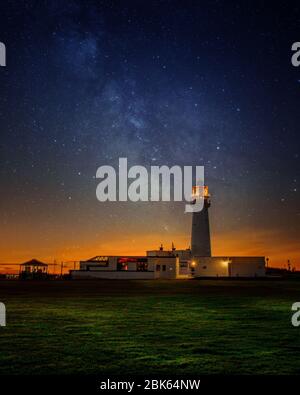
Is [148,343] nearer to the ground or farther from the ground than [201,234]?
nearer to the ground

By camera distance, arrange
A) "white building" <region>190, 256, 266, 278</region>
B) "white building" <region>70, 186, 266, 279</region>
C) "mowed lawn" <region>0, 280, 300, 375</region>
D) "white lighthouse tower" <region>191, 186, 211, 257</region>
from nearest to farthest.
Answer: "mowed lawn" <region>0, 280, 300, 375</region> < "white building" <region>70, 186, 266, 279</region> < "white lighthouse tower" <region>191, 186, 211, 257</region> < "white building" <region>190, 256, 266, 278</region>

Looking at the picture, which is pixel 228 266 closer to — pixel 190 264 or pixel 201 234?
pixel 190 264

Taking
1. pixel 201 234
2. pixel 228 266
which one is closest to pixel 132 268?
pixel 201 234

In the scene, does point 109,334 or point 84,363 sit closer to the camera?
point 84,363

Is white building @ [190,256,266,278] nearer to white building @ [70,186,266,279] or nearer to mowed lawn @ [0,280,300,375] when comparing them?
white building @ [70,186,266,279]

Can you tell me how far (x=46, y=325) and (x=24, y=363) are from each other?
4.03 meters

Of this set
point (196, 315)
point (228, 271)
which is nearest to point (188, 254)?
point (228, 271)

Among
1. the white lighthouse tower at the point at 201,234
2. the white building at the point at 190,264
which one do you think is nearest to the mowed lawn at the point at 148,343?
the white building at the point at 190,264

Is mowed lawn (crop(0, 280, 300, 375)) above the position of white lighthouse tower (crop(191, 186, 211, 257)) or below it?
below

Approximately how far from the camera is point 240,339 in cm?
841

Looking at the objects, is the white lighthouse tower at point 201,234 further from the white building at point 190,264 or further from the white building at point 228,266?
the white building at point 228,266

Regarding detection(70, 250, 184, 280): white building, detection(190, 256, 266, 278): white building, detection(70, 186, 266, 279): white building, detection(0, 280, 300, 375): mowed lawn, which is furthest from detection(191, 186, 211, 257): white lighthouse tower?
detection(0, 280, 300, 375): mowed lawn
